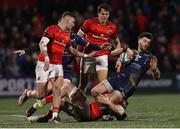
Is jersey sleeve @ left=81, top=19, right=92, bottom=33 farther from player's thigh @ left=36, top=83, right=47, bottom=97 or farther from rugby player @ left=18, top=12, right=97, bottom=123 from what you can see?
rugby player @ left=18, top=12, right=97, bottom=123

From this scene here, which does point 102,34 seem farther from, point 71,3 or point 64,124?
point 71,3

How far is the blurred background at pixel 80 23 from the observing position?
24.5 meters

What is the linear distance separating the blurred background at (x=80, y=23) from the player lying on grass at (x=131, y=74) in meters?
9.24

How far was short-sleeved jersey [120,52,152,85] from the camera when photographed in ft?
46.3

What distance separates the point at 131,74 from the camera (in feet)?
46.3

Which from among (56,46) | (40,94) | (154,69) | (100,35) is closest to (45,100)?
(40,94)

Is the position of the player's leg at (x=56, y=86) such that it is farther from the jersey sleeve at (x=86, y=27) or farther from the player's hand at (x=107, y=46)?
the jersey sleeve at (x=86, y=27)

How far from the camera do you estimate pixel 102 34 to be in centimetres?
1570

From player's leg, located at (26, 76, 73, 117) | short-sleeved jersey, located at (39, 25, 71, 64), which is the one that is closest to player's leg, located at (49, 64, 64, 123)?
short-sleeved jersey, located at (39, 25, 71, 64)

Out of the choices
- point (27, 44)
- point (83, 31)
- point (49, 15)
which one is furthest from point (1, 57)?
point (83, 31)

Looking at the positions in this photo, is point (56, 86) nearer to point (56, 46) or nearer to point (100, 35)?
point (56, 46)

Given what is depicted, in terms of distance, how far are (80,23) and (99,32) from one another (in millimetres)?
9123

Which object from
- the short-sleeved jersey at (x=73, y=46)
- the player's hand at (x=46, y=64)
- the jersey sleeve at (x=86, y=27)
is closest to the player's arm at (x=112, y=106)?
the player's hand at (x=46, y=64)

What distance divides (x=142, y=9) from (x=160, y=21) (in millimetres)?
1022
